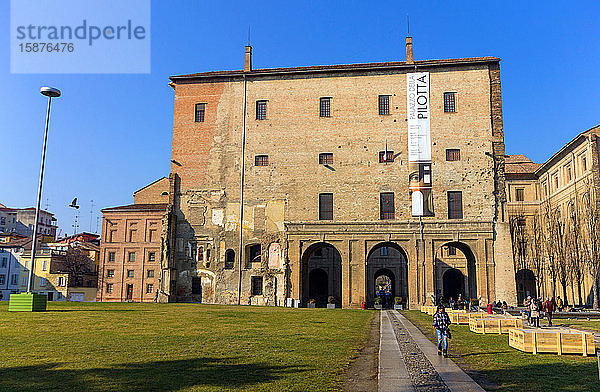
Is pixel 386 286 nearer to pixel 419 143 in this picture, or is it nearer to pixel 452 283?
pixel 452 283

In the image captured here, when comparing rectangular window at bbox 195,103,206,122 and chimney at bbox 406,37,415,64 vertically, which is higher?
chimney at bbox 406,37,415,64

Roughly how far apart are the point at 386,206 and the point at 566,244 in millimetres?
15943

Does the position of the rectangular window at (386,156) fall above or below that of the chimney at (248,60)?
below

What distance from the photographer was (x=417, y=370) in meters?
10.9

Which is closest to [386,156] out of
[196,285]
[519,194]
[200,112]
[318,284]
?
[200,112]

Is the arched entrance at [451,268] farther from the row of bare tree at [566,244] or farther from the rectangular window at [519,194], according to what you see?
the rectangular window at [519,194]

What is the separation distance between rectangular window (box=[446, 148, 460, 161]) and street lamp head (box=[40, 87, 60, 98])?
27996 millimetres

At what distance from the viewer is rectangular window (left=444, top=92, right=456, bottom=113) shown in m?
42.0

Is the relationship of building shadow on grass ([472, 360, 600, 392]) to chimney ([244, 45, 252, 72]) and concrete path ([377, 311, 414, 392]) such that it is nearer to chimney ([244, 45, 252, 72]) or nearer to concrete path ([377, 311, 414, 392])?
concrete path ([377, 311, 414, 392])

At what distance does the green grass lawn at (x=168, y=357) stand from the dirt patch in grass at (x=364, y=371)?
24cm

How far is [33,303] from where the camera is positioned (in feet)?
84.8

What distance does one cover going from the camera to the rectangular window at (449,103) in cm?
4203

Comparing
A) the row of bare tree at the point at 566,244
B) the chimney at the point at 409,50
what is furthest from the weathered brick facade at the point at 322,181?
the row of bare tree at the point at 566,244

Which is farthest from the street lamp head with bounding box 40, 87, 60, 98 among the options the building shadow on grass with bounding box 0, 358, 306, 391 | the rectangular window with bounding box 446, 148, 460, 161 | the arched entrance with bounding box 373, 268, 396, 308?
the arched entrance with bounding box 373, 268, 396, 308
